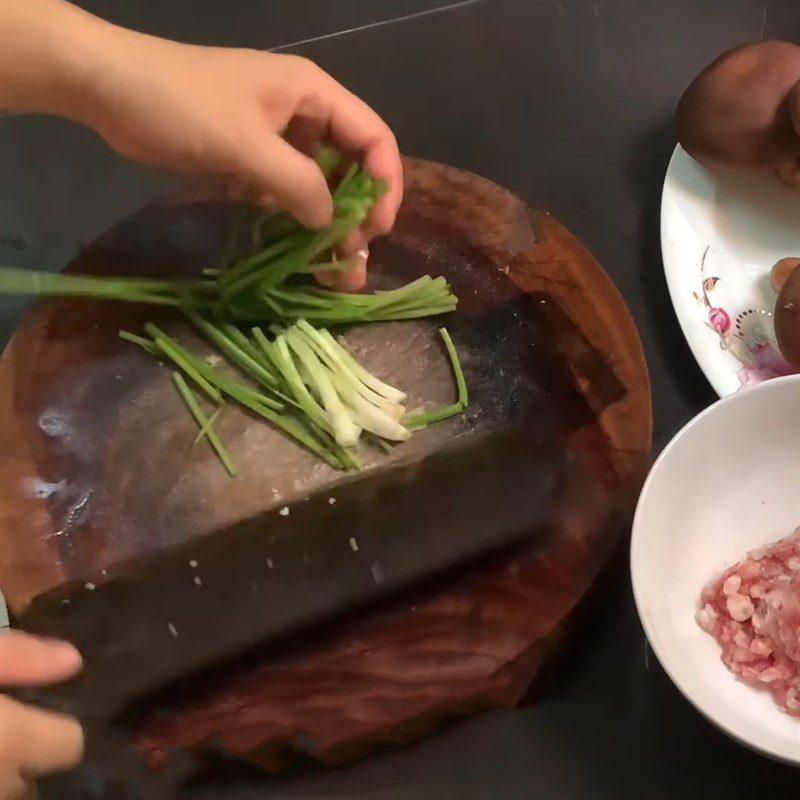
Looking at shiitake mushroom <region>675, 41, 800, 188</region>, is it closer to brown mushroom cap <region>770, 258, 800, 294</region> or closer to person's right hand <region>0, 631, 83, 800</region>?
brown mushroom cap <region>770, 258, 800, 294</region>

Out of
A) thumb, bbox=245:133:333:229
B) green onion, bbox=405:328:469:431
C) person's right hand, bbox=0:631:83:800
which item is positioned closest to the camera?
person's right hand, bbox=0:631:83:800

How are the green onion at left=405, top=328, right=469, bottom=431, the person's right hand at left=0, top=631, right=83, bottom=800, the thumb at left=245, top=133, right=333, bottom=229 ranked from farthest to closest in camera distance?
the green onion at left=405, top=328, right=469, bottom=431
the thumb at left=245, top=133, right=333, bottom=229
the person's right hand at left=0, top=631, right=83, bottom=800

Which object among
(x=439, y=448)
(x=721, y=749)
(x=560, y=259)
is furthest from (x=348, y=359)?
(x=721, y=749)

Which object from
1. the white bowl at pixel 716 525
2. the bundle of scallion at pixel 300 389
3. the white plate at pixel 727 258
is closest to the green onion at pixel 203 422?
the bundle of scallion at pixel 300 389

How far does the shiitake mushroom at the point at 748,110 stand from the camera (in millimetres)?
931

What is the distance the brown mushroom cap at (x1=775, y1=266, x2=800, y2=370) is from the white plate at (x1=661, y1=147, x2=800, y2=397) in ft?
0.17

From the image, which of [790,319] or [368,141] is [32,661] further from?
[790,319]

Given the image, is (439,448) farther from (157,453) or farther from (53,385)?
(53,385)

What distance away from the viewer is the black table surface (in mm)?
871

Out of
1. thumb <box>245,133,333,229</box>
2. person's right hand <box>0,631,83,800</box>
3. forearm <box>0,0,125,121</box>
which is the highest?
forearm <box>0,0,125,121</box>

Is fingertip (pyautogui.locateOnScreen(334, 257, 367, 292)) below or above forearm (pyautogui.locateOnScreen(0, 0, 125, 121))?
below

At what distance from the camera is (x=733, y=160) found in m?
0.97

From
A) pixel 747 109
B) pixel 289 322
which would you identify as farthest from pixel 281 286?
pixel 747 109

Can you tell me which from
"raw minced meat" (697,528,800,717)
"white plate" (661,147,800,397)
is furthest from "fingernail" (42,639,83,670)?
"white plate" (661,147,800,397)
